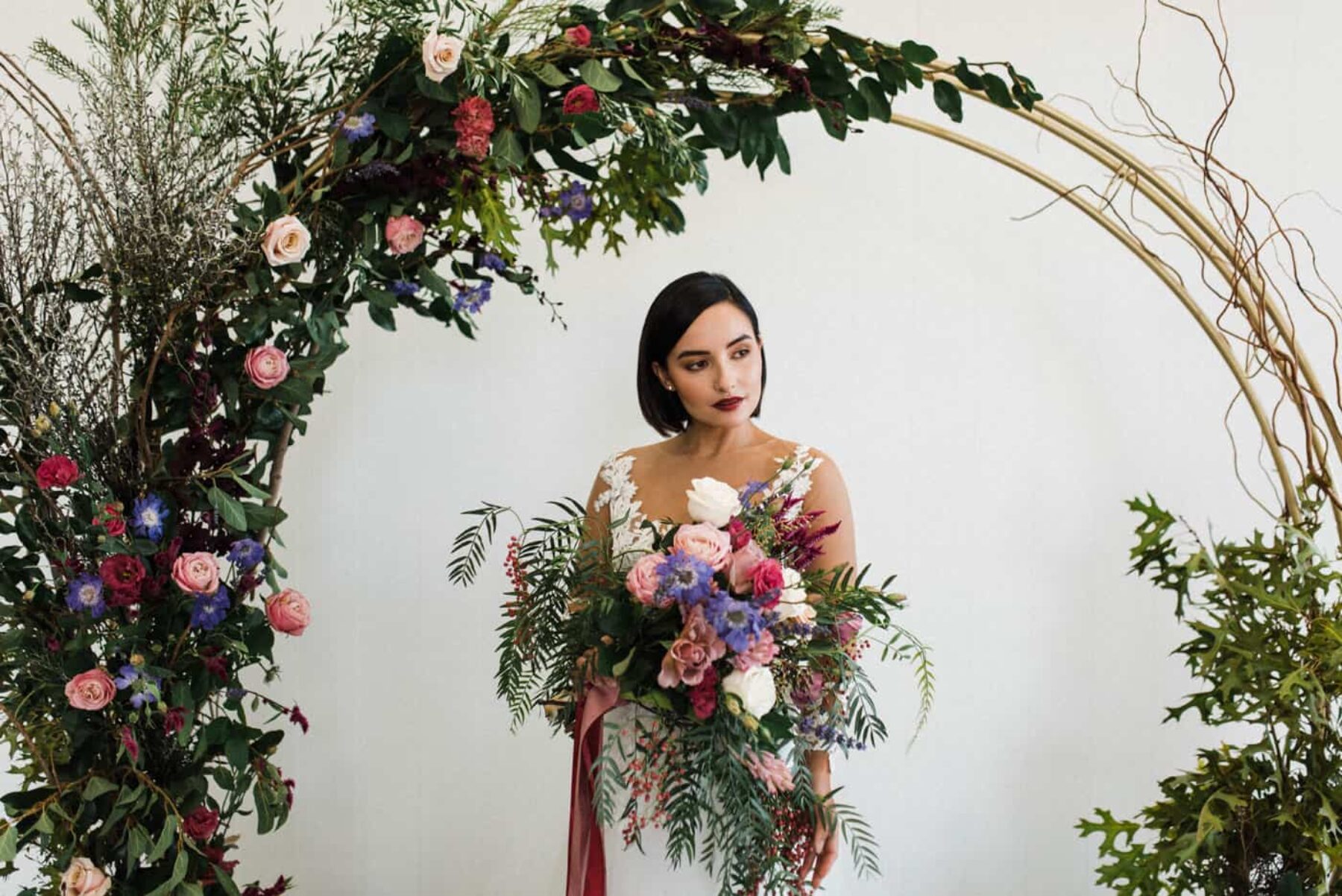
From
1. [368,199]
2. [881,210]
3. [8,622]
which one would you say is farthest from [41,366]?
[881,210]

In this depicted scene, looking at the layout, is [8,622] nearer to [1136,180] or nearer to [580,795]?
[580,795]

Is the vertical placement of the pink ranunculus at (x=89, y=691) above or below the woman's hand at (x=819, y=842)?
above

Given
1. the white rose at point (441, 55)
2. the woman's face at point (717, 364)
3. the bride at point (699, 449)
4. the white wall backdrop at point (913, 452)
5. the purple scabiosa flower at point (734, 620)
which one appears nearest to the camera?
the purple scabiosa flower at point (734, 620)

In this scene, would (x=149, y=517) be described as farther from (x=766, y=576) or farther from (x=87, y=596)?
(x=766, y=576)

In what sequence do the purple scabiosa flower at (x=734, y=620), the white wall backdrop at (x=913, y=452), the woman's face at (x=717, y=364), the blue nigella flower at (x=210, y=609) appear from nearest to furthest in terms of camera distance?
1. the purple scabiosa flower at (x=734, y=620)
2. the blue nigella flower at (x=210, y=609)
3. the woman's face at (x=717, y=364)
4. the white wall backdrop at (x=913, y=452)

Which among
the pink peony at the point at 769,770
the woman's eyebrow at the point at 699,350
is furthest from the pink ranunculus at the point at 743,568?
the woman's eyebrow at the point at 699,350

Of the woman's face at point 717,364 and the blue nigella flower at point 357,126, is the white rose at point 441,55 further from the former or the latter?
the woman's face at point 717,364

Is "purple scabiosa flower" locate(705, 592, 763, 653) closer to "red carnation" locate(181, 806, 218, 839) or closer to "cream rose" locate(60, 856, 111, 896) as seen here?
"red carnation" locate(181, 806, 218, 839)

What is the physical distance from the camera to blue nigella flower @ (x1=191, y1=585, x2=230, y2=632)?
2.40 m

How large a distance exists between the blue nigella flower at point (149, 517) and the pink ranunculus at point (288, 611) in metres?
0.24

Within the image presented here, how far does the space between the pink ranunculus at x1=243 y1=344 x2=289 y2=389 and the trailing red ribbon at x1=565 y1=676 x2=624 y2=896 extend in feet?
2.67

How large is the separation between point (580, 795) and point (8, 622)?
3.61ft

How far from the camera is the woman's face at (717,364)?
8.71 ft

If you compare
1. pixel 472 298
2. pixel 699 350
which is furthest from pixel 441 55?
pixel 699 350
